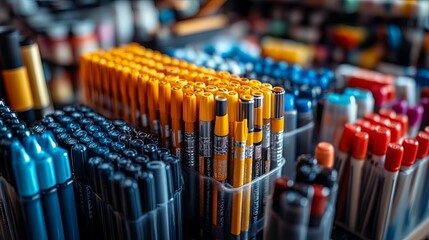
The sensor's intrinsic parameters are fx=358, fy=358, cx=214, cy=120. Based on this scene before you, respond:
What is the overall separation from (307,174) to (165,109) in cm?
32

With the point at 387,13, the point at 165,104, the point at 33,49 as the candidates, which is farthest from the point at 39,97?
the point at 387,13

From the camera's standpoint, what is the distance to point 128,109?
859 millimetres

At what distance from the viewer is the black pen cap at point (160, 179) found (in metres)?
0.57

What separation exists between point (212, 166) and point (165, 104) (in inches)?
6.3

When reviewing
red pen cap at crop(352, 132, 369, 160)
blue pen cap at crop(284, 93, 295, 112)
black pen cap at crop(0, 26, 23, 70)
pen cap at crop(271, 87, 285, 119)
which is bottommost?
red pen cap at crop(352, 132, 369, 160)

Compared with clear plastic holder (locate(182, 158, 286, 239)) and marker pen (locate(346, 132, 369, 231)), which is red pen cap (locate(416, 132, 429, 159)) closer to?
marker pen (locate(346, 132, 369, 231))

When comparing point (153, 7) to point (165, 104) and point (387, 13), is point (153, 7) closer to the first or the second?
point (387, 13)

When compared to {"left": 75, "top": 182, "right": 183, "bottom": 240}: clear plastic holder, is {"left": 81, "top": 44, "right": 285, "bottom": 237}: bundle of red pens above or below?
above

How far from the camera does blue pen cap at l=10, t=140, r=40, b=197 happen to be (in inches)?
21.0

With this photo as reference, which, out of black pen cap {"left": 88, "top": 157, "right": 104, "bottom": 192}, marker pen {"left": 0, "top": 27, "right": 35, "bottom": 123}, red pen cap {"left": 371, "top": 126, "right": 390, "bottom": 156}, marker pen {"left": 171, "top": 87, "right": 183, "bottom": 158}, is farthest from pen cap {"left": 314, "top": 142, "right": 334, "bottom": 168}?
marker pen {"left": 0, "top": 27, "right": 35, "bottom": 123}

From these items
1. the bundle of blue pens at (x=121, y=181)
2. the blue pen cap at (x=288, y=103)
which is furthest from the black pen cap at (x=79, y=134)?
the blue pen cap at (x=288, y=103)

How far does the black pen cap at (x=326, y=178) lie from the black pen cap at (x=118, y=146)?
0.33 meters

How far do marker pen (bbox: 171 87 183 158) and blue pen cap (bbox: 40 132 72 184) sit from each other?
0.21 metres

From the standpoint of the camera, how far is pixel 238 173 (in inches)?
25.2
